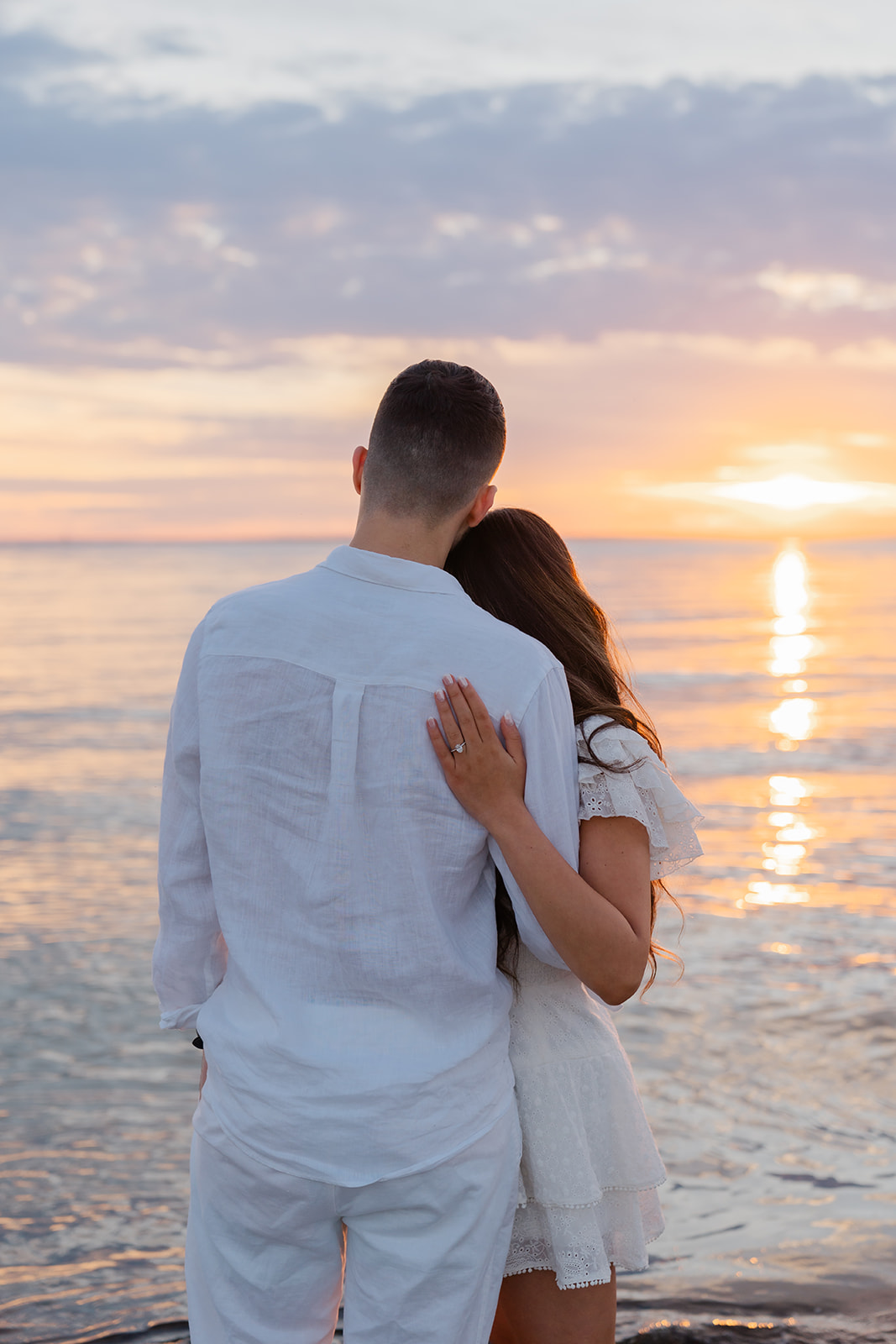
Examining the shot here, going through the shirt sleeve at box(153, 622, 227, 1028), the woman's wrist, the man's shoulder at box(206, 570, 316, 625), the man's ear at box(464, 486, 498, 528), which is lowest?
the shirt sleeve at box(153, 622, 227, 1028)

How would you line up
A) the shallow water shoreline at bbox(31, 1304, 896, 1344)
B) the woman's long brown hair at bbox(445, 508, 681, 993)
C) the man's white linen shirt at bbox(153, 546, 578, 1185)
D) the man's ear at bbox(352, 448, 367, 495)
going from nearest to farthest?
the man's white linen shirt at bbox(153, 546, 578, 1185) → the man's ear at bbox(352, 448, 367, 495) → the woman's long brown hair at bbox(445, 508, 681, 993) → the shallow water shoreline at bbox(31, 1304, 896, 1344)

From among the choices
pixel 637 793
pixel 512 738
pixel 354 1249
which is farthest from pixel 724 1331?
pixel 512 738

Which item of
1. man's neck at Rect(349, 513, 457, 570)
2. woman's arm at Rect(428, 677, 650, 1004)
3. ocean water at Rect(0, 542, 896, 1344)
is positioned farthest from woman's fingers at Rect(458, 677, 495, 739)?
ocean water at Rect(0, 542, 896, 1344)

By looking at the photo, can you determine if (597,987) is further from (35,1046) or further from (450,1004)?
(35,1046)

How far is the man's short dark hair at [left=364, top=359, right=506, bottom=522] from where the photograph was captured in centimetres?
200

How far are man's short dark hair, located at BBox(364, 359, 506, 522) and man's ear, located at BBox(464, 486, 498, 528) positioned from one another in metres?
0.04

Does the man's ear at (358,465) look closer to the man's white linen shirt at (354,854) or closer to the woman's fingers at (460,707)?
the man's white linen shirt at (354,854)

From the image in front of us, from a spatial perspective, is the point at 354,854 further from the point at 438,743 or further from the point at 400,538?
the point at 400,538

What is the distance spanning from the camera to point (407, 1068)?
1896 millimetres

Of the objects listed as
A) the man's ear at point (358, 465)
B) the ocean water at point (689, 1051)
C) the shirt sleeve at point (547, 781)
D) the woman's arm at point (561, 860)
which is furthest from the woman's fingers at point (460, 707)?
the ocean water at point (689, 1051)

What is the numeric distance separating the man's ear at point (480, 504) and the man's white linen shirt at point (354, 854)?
0.17m

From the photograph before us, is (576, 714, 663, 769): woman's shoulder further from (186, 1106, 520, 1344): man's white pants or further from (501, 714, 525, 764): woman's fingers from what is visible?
(186, 1106, 520, 1344): man's white pants

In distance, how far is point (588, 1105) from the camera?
7.27 ft

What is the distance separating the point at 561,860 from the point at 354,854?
1.15 ft
